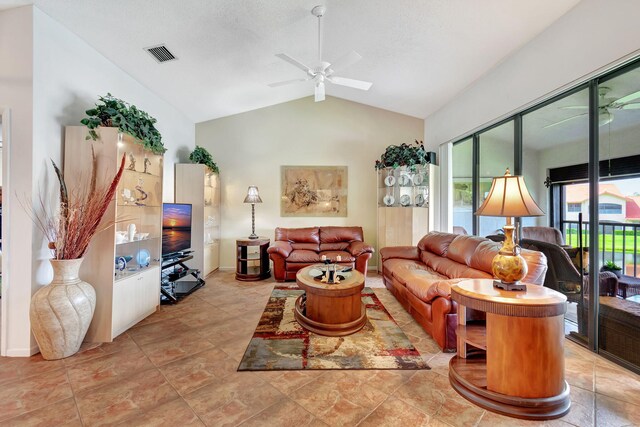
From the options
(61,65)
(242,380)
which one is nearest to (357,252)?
(242,380)

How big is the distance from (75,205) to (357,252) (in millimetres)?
3766

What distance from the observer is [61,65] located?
2627 mm

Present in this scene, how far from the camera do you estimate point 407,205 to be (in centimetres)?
527

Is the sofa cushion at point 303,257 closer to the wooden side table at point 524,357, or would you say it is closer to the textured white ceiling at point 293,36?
the textured white ceiling at point 293,36

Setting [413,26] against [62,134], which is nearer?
[62,134]

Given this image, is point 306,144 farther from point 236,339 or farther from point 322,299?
point 236,339

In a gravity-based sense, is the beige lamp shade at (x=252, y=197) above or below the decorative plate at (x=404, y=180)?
below

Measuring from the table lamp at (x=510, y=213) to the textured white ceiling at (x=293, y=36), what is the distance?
1.96 metres

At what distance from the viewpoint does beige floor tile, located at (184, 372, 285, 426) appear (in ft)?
5.50

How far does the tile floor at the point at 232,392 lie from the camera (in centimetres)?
166

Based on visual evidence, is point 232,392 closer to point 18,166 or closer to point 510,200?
point 510,200

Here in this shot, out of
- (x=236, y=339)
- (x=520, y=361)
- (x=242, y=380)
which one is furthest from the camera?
(x=236, y=339)

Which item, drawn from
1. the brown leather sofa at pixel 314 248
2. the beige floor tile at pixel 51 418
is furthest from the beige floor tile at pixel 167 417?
the brown leather sofa at pixel 314 248

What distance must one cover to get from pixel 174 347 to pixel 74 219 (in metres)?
1.46
